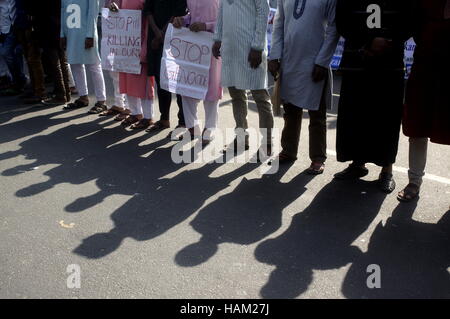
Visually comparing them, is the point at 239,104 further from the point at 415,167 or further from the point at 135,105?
the point at 415,167

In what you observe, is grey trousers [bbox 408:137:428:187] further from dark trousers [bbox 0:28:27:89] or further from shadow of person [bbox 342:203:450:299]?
dark trousers [bbox 0:28:27:89]

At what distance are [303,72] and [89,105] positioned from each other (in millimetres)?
3871

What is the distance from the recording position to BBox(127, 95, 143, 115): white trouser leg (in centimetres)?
621

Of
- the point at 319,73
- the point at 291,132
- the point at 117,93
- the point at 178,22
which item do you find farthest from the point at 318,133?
the point at 117,93

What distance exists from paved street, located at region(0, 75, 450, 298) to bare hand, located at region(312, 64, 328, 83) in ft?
3.00

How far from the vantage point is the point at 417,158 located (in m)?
4.12

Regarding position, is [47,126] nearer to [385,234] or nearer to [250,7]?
[250,7]

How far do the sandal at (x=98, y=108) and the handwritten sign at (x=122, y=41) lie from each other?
709 millimetres

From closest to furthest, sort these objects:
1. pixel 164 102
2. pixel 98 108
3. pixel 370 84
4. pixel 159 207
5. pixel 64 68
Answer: pixel 159 207 → pixel 370 84 → pixel 164 102 → pixel 98 108 → pixel 64 68

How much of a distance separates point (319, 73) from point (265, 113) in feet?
2.76

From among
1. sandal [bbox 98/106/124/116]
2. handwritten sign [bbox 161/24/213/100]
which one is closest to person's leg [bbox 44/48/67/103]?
sandal [bbox 98/106/124/116]

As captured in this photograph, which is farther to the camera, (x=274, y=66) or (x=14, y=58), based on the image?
(x=14, y=58)

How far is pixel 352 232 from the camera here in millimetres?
3555
